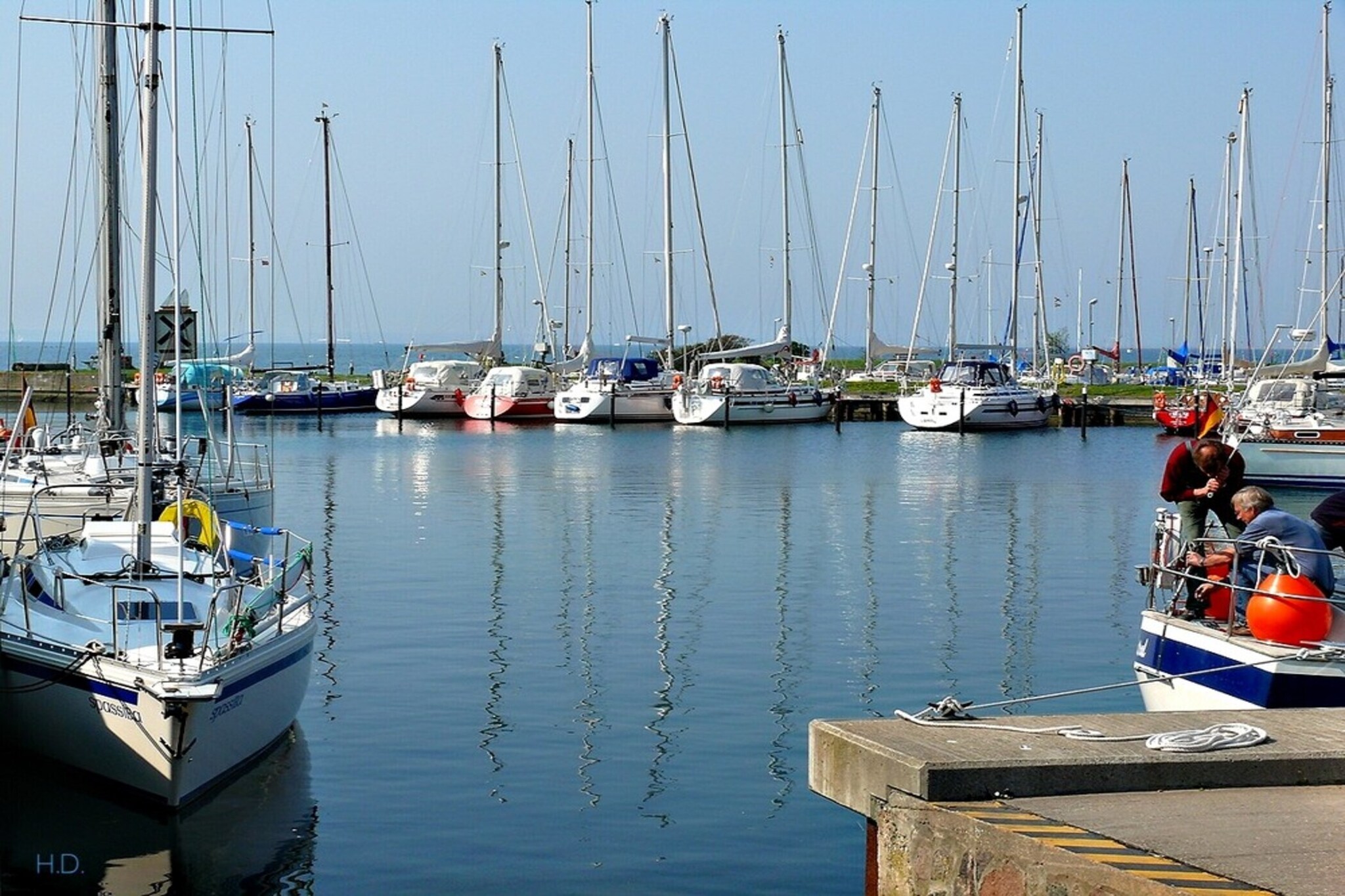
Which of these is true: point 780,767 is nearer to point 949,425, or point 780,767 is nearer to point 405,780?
point 405,780

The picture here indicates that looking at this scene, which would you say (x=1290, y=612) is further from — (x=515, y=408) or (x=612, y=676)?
(x=515, y=408)

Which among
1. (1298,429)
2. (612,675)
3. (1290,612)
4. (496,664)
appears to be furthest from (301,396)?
(1290,612)

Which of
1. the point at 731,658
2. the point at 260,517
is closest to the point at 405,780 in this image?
the point at 731,658

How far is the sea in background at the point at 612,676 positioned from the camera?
13391 mm

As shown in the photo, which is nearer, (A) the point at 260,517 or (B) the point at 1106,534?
(A) the point at 260,517

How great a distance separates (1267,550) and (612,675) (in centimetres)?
829

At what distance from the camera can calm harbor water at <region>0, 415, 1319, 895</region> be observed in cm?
1339

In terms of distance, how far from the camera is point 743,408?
7800 centimetres

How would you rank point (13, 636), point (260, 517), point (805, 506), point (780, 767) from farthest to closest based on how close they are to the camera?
point (805, 506) → point (260, 517) → point (780, 767) → point (13, 636)

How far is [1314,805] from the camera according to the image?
30.9 feet

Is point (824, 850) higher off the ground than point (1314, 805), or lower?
lower

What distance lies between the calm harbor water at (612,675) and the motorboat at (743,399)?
31147 millimetres

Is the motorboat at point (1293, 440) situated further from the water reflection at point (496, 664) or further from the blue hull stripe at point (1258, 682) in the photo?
the blue hull stripe at point (1258, 682)

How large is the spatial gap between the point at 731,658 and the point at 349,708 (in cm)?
504
